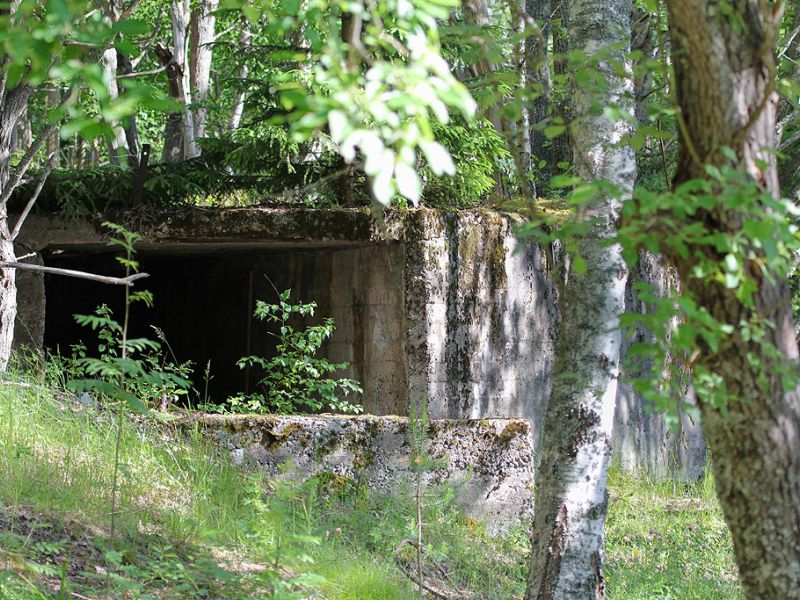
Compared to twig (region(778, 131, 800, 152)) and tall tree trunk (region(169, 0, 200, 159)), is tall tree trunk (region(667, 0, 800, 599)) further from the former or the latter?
tall tree trunk (region(169, 0, 200, 159))

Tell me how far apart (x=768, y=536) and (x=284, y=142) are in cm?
537

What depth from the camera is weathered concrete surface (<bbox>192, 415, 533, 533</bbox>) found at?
567 cm

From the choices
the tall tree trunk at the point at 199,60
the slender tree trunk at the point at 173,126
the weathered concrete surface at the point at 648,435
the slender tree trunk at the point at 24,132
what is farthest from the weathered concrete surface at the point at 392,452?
the slender tree trunk at the point at 24,132

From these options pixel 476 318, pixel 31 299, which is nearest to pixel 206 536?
pixel 476 318

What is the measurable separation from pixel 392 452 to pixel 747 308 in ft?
11.2

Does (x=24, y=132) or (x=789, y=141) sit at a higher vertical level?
(x=24, y=132)

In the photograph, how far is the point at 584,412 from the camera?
4.54 m

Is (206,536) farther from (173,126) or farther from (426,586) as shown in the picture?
(173,126)

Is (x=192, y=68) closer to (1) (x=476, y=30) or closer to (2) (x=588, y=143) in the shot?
(2) (x=588, y=143)

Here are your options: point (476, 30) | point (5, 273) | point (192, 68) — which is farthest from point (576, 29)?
point (192, 68)

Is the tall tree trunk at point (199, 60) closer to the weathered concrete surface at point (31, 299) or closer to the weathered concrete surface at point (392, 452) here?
the weathered concrete surface at point (31, 299)

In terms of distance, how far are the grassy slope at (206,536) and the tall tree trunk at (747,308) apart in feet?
5.56

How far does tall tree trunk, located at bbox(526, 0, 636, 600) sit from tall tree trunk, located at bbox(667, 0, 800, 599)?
155 cm

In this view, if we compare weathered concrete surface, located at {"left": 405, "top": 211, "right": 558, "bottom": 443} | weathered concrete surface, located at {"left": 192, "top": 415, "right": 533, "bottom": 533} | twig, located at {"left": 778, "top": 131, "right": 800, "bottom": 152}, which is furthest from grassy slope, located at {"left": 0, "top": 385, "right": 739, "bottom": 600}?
twig, located at {"left": 778, "top": 131, "right": 800, "bottom": 152}
